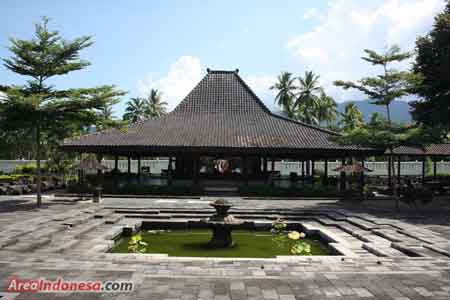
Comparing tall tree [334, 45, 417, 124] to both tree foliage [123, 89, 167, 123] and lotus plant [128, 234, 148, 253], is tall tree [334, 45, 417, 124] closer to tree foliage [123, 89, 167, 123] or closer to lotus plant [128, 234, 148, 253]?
lotus plant [128, 234, 148, 253]

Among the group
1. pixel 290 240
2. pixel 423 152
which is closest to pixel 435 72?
pixel 423 152

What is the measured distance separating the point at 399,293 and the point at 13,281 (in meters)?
6.07

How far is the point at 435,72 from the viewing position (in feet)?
76.2

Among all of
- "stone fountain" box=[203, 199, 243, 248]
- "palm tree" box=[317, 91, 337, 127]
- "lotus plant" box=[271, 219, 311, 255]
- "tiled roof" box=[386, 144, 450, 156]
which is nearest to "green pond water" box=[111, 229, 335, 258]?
"lotus plant" box=[271, 219, 311, 255]

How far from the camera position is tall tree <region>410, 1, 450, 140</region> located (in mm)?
22359

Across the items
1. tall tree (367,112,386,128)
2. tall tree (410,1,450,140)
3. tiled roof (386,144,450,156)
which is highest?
tall tree (410,1,450,140)

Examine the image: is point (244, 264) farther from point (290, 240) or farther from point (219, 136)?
point (219, 136)

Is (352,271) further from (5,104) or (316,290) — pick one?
(5,104)

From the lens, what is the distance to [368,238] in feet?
37.5

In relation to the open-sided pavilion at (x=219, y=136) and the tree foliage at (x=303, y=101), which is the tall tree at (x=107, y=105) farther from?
the tree foliage at (x=303, y=101)

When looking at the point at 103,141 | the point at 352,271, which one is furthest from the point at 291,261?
the point at 103,141

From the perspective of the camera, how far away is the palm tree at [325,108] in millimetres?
53281

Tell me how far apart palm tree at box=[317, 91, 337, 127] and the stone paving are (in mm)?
39252

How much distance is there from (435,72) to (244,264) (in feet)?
64.7
